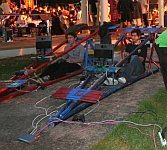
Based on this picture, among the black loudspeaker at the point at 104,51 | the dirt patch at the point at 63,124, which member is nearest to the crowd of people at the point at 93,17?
the black loudspeaker at the point at 104,51

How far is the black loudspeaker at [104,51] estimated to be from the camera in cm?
704

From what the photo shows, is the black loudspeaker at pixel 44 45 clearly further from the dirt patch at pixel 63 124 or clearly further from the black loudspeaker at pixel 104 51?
the black loudspeaker at pixel 104 51

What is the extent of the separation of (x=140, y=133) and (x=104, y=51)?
2.93m

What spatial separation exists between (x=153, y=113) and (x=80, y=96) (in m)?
1.02

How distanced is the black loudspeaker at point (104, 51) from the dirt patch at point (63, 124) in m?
0.73

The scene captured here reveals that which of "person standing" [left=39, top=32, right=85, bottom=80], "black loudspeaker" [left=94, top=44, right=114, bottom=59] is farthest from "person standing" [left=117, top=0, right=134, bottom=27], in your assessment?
"black loudspeaker" [left=94, top=44, right=114, bottom=59]

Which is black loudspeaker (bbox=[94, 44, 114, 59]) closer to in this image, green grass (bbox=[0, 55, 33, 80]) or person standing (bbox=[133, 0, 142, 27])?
green grass (bbox=[0, 55, 33, 80])

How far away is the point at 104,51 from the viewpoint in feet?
23.3

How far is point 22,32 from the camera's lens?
15.7 meters

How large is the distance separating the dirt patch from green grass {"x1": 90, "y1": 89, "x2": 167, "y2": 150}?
140 mm

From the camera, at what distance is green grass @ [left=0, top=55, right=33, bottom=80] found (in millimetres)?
8645

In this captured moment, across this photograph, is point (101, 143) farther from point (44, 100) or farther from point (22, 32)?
point (22, 32)

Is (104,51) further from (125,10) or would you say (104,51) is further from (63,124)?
(125,10)

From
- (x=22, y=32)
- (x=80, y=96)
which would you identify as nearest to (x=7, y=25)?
(x=22, y=32)
